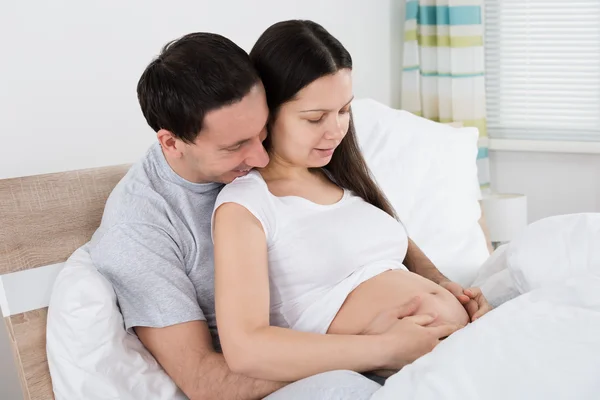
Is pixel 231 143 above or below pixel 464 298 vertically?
above

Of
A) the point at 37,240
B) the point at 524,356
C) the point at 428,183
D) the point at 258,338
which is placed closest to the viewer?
the point at 524,356

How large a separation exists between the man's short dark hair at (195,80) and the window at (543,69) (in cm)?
206

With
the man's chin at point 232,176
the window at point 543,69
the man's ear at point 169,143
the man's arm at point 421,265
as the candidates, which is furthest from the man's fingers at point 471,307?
the window at point 543,69

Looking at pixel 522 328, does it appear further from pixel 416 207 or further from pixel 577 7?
pixel 577 7

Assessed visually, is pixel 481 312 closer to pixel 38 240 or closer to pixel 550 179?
pixel 38 240

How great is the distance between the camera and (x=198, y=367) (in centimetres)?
126

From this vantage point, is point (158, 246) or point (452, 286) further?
point (452, 286)

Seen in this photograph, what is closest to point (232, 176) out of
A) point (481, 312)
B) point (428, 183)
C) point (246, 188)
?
point (246, 188)

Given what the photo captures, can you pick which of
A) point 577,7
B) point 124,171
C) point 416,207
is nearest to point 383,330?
point 124,171

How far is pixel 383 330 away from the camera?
1.30 metres

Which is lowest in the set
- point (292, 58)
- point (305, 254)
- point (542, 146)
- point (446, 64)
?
point (542, 146)

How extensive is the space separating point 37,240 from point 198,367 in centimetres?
41

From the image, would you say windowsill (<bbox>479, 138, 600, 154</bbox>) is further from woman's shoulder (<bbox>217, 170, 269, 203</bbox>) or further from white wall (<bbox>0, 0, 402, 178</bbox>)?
woman's shoulder (<bbox>217, 170, 269, 203</bbox>)

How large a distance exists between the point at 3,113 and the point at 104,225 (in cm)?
36
